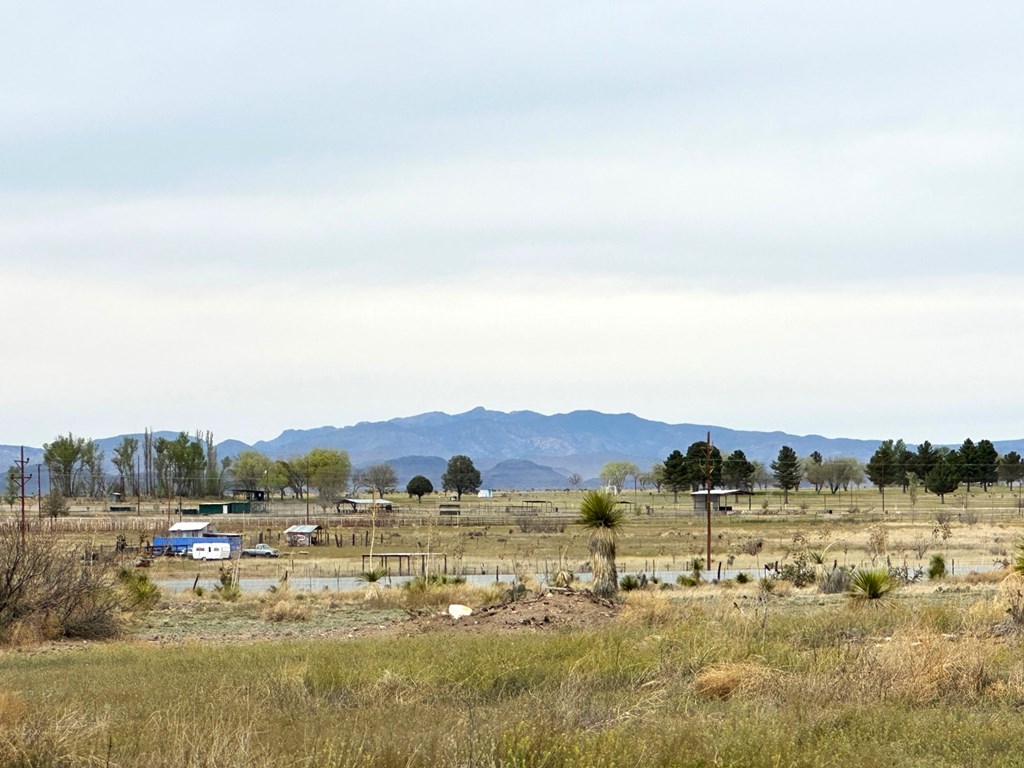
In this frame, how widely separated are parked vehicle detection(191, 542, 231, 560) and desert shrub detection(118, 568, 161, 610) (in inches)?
1395

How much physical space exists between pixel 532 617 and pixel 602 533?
24.2ft

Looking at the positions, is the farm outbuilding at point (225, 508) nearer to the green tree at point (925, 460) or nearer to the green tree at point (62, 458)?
the green tree at point (62, 458)

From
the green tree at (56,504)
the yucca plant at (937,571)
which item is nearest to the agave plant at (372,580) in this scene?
the yucca plant at (937,571)

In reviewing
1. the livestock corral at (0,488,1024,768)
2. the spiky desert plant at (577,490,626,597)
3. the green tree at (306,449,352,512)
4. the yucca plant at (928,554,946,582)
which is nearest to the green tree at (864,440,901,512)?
the green tree at (306,449,352,512)

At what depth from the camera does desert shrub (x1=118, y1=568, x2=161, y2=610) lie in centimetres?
3658

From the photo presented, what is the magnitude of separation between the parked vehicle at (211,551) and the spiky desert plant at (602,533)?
47.6m

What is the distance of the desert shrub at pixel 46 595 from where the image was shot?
30.4 metres

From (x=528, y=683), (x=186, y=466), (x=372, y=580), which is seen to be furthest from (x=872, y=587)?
(x=186, y=466)

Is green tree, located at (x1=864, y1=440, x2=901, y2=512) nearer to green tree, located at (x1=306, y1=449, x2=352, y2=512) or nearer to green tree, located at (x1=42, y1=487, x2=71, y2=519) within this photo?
green tree, located at (x1=306, y1=449, x2=352, y2=512)

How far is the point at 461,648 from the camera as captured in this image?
2008cm

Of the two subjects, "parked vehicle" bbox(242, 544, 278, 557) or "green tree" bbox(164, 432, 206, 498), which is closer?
"parked vehicle" bbox(242, 544, 278, 557)

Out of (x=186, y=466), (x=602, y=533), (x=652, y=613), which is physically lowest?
(x=652, y=613)

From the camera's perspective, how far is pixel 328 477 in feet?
583

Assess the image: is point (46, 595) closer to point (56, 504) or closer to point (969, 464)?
point (56, 504)
